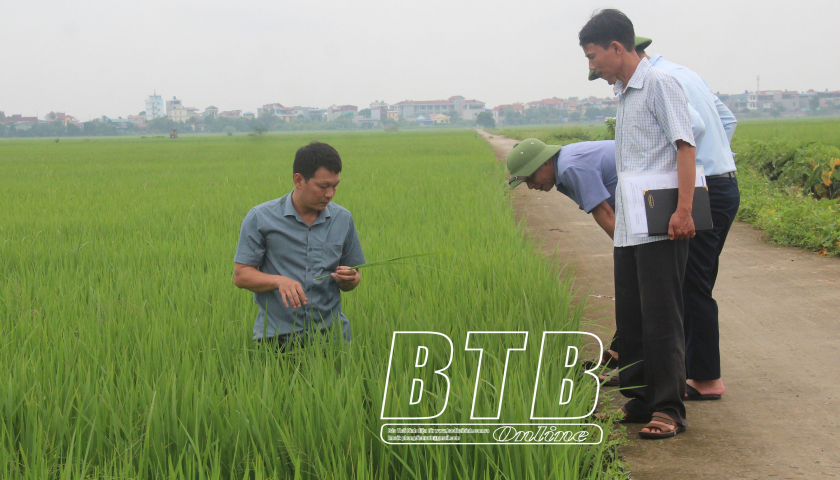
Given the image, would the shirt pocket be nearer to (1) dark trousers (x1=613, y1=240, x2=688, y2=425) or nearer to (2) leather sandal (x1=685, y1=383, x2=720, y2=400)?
(1) dark trousers (x1=613, y1=240, x2=688, y2=425)

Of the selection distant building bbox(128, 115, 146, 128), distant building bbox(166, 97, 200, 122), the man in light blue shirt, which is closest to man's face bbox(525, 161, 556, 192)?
the man in light blue shirt

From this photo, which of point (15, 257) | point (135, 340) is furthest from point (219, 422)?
point (15, 257)

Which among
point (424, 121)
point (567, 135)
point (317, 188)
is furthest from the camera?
point (424, 121)

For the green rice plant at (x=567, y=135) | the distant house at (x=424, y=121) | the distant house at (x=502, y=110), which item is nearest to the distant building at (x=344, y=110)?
the green rice plant at (x=567, y=135)

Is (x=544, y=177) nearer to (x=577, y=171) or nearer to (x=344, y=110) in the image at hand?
(x=577, y=171)

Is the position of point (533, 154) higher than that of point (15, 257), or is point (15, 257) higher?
point (533, 154)

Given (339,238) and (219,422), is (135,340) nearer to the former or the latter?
(339,238)

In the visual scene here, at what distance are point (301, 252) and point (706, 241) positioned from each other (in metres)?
1.53

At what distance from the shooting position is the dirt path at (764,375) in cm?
233

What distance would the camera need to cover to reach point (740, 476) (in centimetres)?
222

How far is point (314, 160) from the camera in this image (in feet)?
8.15

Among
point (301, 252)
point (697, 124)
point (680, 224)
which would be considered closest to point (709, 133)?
point (697, 124)

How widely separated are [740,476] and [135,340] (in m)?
A: 2.27

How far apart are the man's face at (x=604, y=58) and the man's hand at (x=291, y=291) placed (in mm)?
1259
